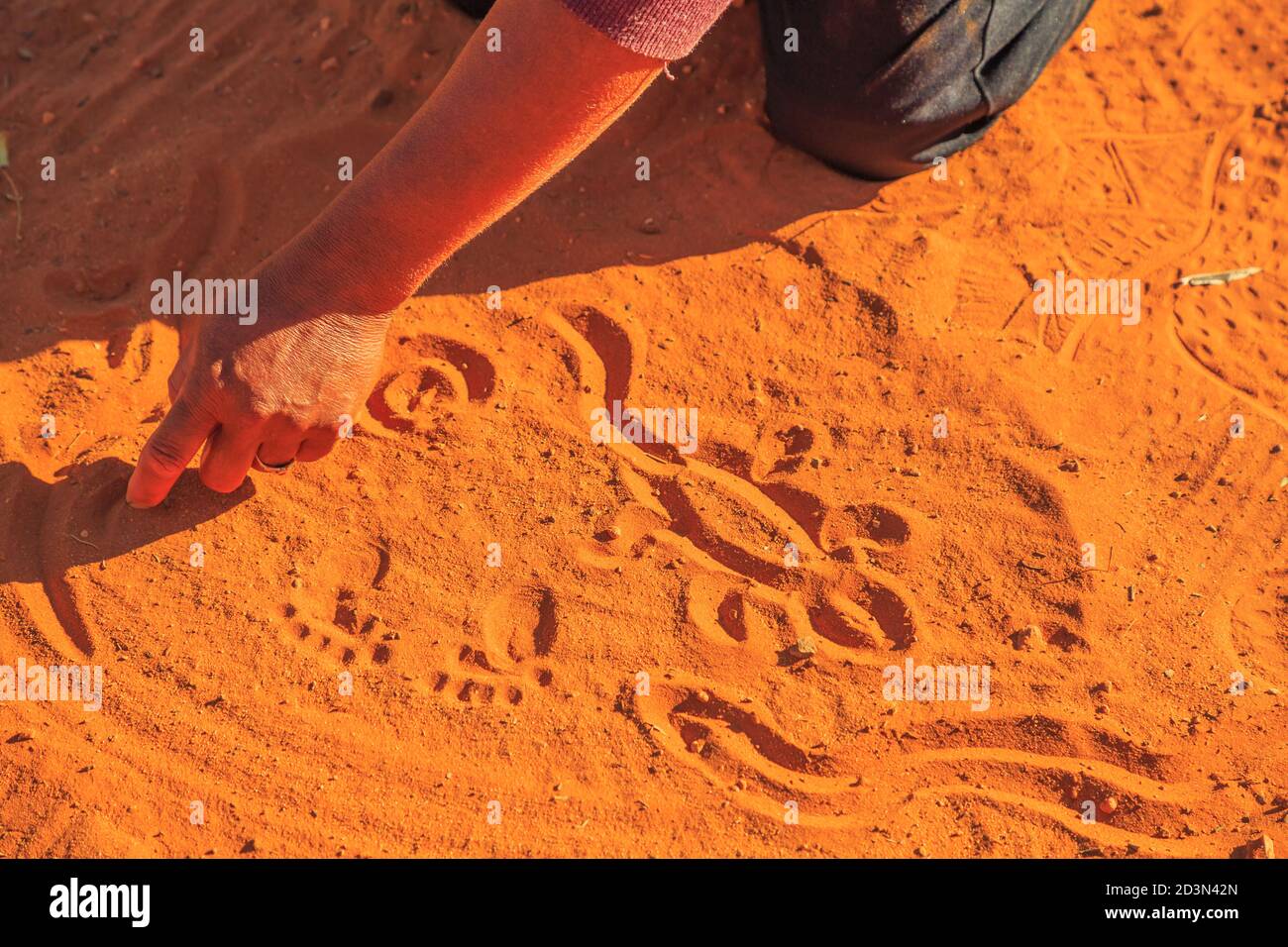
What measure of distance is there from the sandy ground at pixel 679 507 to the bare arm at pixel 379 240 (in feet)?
0.35

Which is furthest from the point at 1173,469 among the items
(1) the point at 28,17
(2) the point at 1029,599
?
(1) the point at 28,17

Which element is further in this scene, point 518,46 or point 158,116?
point 158,116

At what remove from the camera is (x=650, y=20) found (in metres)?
2.06

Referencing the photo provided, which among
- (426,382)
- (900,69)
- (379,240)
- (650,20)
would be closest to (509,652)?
(426,382)

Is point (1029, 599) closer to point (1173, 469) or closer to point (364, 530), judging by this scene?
point (1173, 469)

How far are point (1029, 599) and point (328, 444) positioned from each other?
1.73 m

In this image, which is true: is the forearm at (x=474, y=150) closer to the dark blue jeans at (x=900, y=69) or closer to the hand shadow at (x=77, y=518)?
the hand shadow at (x=77, y=518)

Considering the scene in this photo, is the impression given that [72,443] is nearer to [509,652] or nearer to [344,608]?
[344,608]

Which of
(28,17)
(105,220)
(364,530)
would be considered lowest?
(364,530)

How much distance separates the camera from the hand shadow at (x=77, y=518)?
269 cm

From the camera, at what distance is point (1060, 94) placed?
146 inches

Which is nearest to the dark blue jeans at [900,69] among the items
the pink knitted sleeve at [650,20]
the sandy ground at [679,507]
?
the sandy ground at [679,507]

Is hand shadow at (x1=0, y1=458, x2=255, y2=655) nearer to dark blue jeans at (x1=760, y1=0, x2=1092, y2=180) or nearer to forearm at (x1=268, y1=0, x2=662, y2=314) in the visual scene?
forearm at (x1=268, y1=0, x2=662, y2=314)

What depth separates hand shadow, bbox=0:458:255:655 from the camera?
8.82ft
